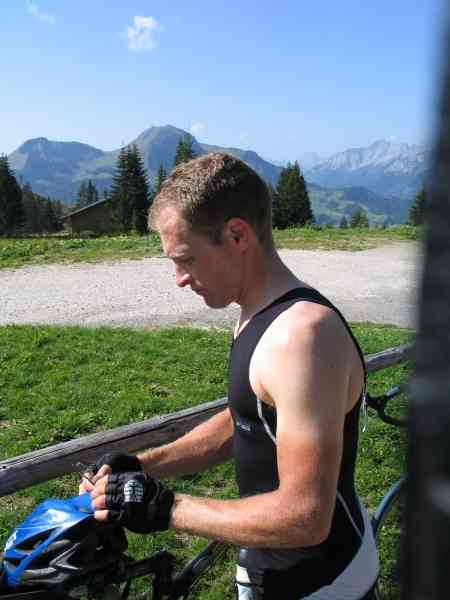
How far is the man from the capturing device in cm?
162

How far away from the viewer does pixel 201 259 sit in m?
2.00

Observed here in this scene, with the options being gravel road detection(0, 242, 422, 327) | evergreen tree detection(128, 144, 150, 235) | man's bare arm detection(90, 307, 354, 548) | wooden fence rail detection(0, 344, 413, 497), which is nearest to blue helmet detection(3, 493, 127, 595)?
man's bare arm detection(90, 307, 354, 548)

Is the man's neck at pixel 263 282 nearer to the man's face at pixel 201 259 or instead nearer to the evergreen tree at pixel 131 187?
the man's face at pixel 201 259

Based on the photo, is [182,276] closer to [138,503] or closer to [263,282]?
[263,282]

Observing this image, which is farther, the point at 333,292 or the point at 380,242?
the point at 380,242

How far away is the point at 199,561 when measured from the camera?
2617 mm

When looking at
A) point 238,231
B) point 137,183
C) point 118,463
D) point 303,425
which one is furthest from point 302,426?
point 137,183

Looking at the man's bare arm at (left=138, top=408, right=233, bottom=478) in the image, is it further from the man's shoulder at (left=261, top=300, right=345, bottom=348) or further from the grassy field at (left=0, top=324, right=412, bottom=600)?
the grassy field at (left=0, top=324, right=412, bottom=600)

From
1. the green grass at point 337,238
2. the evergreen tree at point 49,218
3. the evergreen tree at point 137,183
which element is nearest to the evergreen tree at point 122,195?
the evergreen tree at point 137,183

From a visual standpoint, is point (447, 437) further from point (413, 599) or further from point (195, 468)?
point (195, 468)

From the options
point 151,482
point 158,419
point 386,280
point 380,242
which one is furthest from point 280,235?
point 151,482

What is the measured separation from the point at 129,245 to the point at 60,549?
57.2 feet

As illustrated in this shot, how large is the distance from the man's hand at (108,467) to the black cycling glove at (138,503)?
223mm

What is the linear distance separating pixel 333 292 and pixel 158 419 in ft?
32.1
